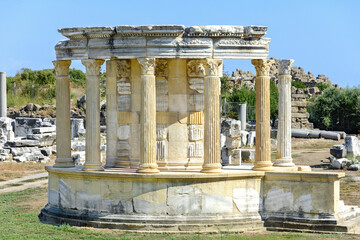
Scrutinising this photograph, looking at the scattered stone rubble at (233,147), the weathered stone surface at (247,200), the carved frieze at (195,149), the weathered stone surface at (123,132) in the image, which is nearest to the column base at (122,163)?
the weathered stone surface at (123,132)

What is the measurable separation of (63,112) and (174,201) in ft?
13.4

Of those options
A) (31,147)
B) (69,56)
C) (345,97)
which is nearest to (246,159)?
(31,147)

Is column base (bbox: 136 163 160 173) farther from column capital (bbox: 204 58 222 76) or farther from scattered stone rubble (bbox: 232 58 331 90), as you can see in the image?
scattered stone rubble (bbox: 232 58 331 90)

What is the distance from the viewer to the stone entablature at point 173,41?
50.3 feet

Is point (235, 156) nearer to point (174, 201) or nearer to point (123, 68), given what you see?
point (123, 68)

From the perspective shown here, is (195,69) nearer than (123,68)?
Yes

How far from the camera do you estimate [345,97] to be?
51781 millimetres

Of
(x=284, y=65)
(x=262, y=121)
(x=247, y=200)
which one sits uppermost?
(x=284, y=65)

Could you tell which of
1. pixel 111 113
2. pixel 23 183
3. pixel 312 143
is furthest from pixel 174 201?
pixel 312 143

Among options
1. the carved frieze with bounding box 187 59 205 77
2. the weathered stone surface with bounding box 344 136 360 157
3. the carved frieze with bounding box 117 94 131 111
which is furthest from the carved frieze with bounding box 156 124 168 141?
the weathered stone surface with bounding box 344 136 360 157

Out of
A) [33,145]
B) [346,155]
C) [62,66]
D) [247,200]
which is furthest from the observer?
[33,145]

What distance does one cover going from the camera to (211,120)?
1533 centimetres

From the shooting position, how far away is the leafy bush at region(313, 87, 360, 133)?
50875 millimetres

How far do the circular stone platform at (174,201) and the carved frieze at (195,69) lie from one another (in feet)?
8.47
